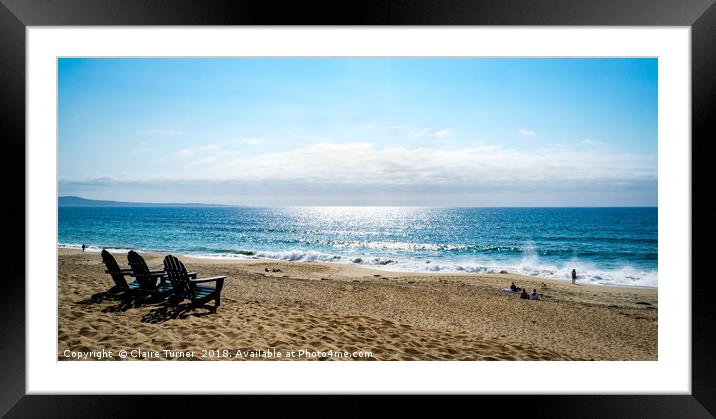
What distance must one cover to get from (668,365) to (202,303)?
3543 mm

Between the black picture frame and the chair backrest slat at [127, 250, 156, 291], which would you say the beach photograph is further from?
the black picture frame

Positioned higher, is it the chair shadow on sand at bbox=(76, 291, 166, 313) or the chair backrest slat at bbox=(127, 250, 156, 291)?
the chair backrest slat at bbox=(127, 250, 156, 291)

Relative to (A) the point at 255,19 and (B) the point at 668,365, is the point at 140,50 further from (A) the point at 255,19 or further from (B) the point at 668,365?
(B) the point at 668,365

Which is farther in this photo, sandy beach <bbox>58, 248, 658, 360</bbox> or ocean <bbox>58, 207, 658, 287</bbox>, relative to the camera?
ocean <bbox>58, 207, 658, 287</bbox>

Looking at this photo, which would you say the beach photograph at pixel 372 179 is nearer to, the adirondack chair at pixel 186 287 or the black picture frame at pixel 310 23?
the adirondack chair at pixel 186 287

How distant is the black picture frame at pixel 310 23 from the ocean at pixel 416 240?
6.16m

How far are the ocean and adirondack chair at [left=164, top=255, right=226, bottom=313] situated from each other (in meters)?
5.99

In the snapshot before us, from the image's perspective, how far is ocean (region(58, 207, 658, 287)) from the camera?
9.29 meters

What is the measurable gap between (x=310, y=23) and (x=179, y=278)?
2.47 meters

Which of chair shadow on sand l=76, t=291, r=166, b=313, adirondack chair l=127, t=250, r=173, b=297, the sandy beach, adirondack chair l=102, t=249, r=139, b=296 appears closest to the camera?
the sandy beach

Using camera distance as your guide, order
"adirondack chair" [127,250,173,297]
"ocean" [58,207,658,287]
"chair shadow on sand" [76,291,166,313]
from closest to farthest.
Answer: "chair shadow on sand" [76,291,166,313] < "adirondack chair" [127,250,173,297] < "ocean" [58,207,658,287]

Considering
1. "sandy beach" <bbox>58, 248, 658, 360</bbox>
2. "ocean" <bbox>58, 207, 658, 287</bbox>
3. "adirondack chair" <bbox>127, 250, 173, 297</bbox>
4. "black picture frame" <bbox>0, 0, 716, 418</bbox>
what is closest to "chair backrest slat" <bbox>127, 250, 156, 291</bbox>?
"adirondack chair" <bbox>127, 250, 173, 297</bbox>

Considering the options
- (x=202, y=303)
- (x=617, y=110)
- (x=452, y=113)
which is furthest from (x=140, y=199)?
(x=617, y=110)

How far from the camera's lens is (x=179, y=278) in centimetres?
313
